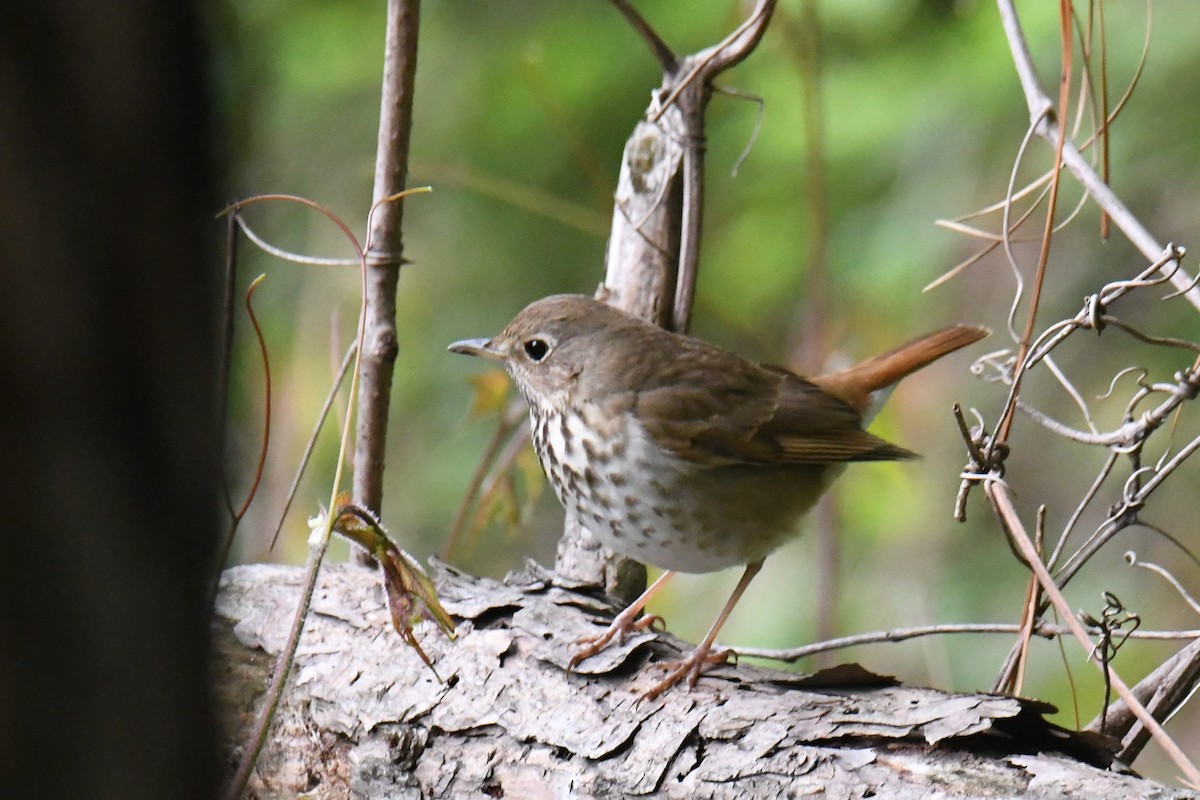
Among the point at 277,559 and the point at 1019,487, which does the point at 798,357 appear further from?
the point at 277,559

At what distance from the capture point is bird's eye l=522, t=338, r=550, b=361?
9.29 ft

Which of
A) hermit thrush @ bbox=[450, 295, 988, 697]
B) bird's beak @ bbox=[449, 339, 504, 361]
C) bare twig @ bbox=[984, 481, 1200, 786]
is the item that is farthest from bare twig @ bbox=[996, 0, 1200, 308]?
bird's beak @ bbox=[449, 339, 504, 361]

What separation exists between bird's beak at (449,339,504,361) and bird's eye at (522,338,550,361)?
2.9 inches

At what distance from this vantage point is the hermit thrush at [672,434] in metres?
2.54

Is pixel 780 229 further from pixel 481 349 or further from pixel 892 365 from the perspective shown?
pixel 481 349

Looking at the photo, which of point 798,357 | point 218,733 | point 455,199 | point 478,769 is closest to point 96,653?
point 218,733

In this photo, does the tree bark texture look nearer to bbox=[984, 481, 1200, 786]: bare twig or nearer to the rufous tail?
bbox=[984, 481, 1200, 786]: bare twig

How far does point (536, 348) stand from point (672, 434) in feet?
1.51

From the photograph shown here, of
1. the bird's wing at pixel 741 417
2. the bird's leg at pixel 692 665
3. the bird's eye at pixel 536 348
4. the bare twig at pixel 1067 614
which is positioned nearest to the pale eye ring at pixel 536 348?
the bird's eye at pixel 536 348

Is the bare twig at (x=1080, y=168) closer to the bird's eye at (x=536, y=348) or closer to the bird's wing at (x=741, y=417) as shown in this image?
the bird's wing at (x=741, y=417)

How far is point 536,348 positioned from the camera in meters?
2.84

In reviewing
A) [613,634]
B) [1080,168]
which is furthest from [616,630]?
[1080,168]

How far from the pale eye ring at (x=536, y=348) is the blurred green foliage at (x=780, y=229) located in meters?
0.45

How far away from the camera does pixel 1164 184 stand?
11.9 feet
